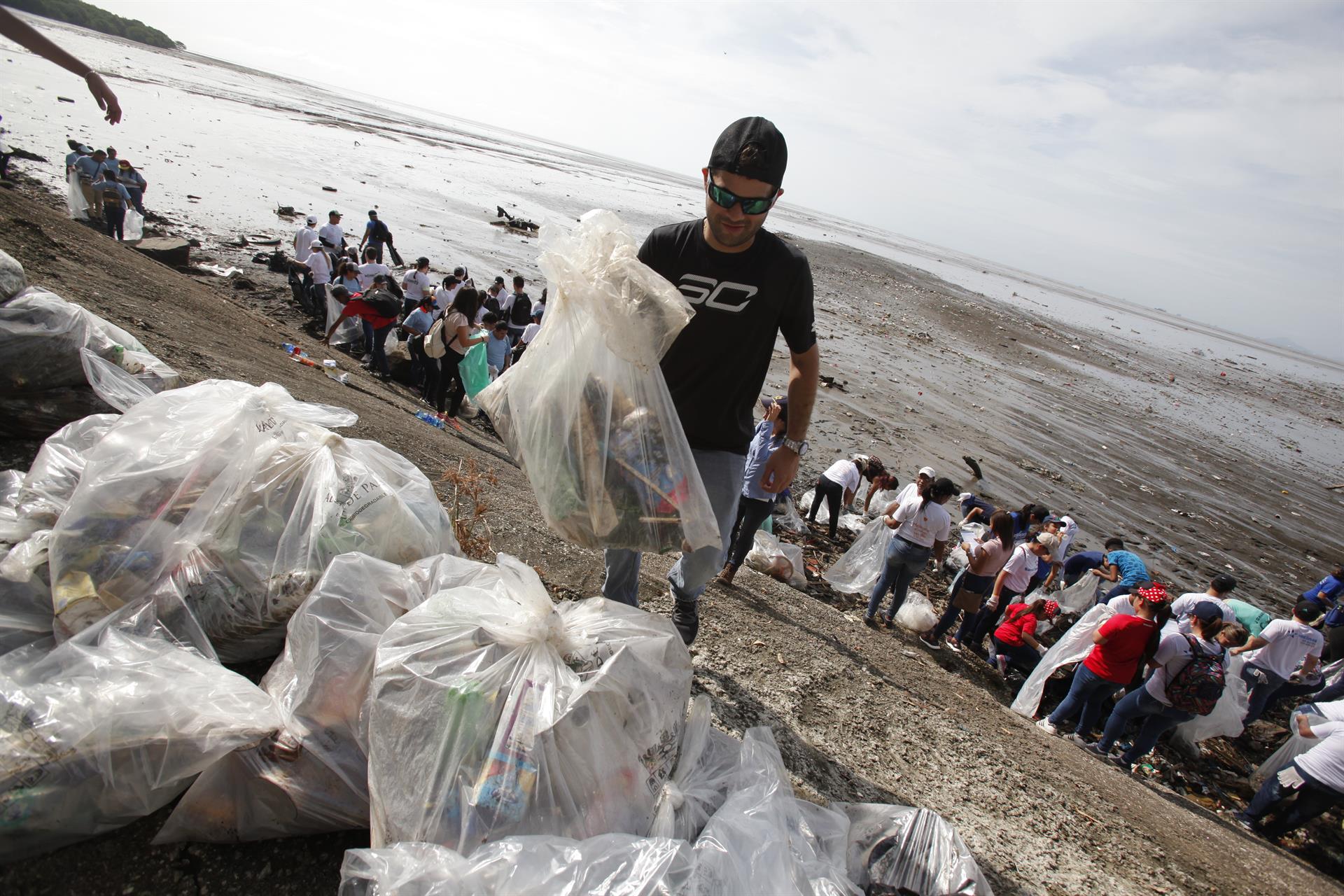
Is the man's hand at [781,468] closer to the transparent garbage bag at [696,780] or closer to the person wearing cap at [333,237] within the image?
the transparent garbage bag at [696,780]

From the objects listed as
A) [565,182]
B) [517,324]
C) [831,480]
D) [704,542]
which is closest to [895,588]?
[831,480]

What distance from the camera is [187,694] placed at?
1.48 metres

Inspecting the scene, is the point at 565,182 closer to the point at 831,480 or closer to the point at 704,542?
the point at 831,480

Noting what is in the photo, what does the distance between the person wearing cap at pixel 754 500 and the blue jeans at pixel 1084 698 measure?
2374 millimetres

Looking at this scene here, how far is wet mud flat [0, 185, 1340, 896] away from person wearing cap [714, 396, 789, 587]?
7.2 inches

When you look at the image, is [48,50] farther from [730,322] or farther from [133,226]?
[133,226]

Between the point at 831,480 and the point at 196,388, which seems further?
the point at 831,480

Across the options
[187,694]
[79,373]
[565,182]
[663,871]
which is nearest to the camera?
[663,871]

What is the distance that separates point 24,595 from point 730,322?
6.89 ft

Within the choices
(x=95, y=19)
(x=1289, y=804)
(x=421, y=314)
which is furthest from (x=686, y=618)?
(x=95, y=19)

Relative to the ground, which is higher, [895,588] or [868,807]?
[868,807]

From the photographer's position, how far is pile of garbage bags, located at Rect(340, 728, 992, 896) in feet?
3.97

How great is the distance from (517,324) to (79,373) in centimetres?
774

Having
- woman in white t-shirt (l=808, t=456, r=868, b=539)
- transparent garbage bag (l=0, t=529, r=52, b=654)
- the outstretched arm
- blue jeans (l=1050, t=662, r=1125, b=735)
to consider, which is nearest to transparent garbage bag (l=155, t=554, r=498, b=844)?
transparent garbage bag (l=0, t=529, r=52, b=654)
